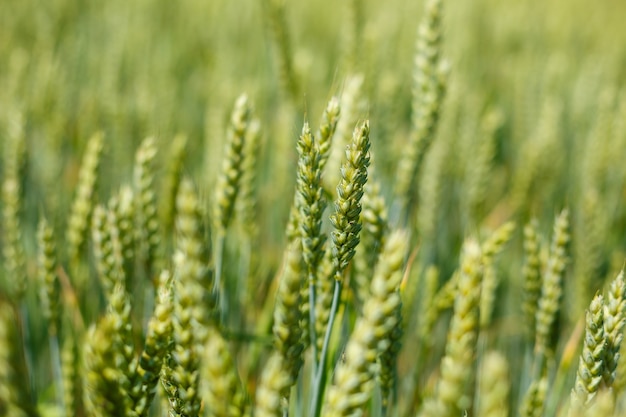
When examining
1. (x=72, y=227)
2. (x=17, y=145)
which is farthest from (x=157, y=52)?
(x=72, y=227)

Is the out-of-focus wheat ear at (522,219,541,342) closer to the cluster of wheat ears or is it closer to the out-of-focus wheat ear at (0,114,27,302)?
the cluster of wheat ears

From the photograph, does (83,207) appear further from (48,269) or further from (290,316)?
(290,316)

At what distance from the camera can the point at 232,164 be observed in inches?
38.1

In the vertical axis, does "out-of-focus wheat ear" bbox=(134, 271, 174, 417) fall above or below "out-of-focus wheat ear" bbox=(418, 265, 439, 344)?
below

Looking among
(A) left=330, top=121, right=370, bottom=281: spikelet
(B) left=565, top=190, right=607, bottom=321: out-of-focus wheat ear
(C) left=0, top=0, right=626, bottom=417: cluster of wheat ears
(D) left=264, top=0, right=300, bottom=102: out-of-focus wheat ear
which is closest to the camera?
(C) left=0, top=0, right=626, bottom=417: cluster of wheat ears

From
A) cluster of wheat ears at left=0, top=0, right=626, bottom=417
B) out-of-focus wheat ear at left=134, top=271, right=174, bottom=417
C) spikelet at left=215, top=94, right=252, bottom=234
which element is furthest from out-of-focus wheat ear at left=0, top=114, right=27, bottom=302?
out-of-focus wheat ear at left=134, top=271, right=174, bottom=417

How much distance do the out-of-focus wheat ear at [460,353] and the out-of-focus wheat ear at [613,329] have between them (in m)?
0.22

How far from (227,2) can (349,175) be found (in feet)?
10.4

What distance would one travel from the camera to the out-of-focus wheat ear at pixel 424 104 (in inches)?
47.0

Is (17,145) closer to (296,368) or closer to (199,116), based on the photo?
(296,368)

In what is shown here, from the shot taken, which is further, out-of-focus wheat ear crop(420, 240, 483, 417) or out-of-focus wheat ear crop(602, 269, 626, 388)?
out-of-focus wheat ear crop(602, 269, 626, 388)

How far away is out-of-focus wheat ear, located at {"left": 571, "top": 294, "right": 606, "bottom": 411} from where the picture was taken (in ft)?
2.21

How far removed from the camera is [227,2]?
11.5 feet

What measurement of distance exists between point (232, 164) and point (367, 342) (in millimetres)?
557
